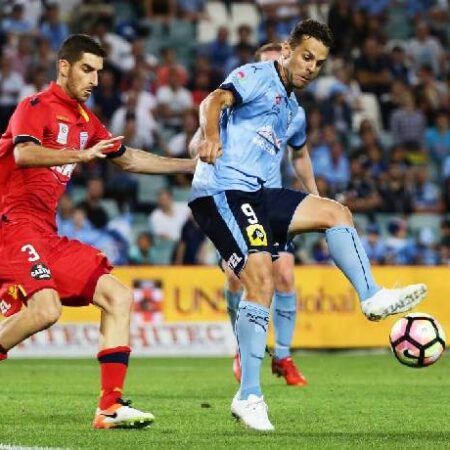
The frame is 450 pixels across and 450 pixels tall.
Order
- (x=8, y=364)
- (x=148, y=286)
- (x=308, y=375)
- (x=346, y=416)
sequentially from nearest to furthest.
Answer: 1. (x=346, y=416)
2. (x=308, y=375)
3. (x=8, y=364)
4. (x=148, y=286)

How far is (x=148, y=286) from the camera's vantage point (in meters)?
16.3

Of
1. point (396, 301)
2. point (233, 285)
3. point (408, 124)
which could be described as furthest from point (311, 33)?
point (408, 124)

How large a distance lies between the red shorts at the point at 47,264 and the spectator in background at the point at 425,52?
614 inches

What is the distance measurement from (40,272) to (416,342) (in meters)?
2.24

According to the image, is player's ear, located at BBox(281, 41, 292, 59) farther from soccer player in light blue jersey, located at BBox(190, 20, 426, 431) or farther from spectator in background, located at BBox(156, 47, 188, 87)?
spectator in background, located at BBox(156, 47, 188, 87)

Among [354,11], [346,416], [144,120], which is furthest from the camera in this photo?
[354,11]

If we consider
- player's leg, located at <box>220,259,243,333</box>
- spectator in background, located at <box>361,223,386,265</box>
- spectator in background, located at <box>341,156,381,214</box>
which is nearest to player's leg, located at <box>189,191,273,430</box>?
player's leg, located at <box>220,259,243,333</box>

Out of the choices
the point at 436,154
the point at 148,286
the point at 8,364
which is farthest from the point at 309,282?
the point at 436,154

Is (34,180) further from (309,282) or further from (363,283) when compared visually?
(309,282)

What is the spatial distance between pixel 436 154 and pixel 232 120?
43.7 ft

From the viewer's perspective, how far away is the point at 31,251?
7555 mm

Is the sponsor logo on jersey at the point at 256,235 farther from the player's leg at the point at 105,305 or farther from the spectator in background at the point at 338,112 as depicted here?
the spectator in background at the point at 338,112

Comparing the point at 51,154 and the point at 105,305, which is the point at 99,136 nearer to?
the point at 51,154

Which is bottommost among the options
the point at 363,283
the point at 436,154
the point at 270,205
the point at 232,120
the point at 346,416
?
the point at 346,416
